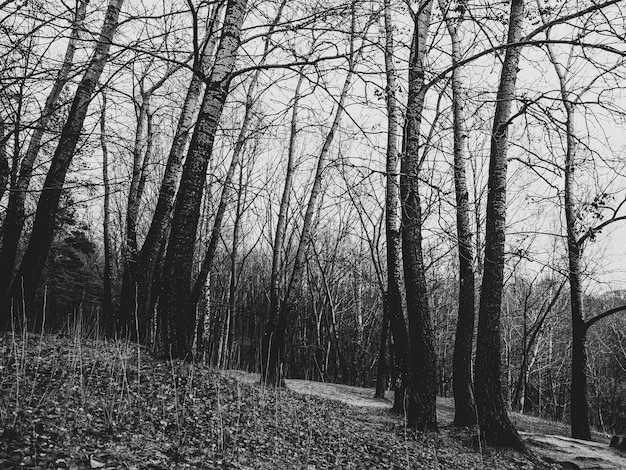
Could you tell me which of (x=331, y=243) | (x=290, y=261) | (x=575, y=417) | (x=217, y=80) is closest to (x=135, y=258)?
(x=217, y=80)

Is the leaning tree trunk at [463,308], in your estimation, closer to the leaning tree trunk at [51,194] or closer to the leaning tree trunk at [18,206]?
the leaning tree trunk at [51,194]

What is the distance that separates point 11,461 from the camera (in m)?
2.42

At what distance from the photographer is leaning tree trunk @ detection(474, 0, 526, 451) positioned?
5941 millimetres

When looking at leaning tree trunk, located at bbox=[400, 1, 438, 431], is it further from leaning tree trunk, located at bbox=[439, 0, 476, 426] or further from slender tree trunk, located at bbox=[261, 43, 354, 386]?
slender tree trunk, located at bbox=[261, 43, 354, 386]

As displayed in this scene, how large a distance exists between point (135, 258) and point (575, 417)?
31.7 feet

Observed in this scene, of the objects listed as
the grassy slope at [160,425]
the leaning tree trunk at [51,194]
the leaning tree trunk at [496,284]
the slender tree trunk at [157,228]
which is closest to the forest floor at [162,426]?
the grassy slope at [160,425]

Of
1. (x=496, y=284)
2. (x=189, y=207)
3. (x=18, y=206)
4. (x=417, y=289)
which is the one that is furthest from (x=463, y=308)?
(x=18, y=206)

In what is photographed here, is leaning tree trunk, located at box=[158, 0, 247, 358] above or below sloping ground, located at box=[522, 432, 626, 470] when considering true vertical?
above

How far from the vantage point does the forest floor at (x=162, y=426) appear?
2.84 metres

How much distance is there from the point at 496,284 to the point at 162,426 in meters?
4.80

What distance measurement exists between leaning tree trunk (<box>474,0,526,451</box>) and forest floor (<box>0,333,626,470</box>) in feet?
1.18

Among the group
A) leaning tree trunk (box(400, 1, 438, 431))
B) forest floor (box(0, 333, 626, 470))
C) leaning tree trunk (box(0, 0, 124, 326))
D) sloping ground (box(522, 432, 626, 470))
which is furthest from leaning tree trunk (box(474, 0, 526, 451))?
leaning tree trunk (box(0, 0, 124, 326))

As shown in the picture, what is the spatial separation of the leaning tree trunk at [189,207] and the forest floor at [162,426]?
417 millimetres

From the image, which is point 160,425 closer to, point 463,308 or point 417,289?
point 417,289
